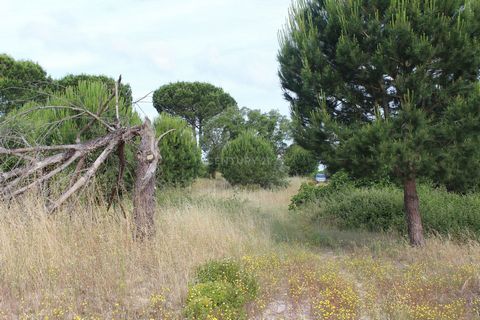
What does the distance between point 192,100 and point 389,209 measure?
2105 cm

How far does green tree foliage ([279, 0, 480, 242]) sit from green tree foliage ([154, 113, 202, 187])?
583cm

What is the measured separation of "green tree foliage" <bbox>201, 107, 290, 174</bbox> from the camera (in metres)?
22.8

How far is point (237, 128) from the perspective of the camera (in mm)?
23031

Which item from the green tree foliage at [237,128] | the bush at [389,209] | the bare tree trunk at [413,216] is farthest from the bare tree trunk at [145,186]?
the green tree foliage at [237,128]

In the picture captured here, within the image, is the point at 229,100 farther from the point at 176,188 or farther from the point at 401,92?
the point at 401,92

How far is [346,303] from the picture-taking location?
3816mm

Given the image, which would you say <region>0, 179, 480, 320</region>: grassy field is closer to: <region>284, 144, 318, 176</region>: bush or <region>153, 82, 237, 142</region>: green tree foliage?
<region>284, 144, 318, 176</region>: bush

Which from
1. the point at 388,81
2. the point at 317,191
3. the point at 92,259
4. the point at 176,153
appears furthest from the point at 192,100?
the point at 92,259

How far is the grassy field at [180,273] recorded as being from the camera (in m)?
3.58

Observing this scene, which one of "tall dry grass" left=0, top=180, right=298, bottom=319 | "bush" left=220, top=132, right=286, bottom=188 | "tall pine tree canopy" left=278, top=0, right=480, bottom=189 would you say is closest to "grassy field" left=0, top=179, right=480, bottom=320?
"tall dry grass" left=0, top=180, right=298, bottom=319

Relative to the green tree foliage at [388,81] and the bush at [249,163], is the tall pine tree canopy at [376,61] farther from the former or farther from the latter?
the bush at [249,163]

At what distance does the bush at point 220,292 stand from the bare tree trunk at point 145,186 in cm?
120

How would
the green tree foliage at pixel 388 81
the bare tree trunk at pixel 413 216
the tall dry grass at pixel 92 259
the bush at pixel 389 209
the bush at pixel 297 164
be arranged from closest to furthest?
the tall dry grass at pixel 92 259 → the green tree foliage at pixel 388 81 → the bare tree trunk at pixel 413 216 → the bush at pixel 389 209 → the bush at pixel 297 164

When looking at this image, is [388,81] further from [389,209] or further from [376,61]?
[389,209]
